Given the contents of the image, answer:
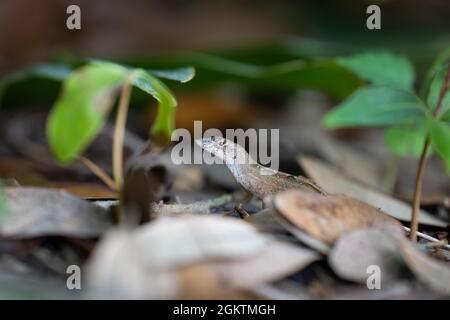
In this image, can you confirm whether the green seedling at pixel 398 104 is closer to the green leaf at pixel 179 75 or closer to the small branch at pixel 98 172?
the green leaf at pixel 179 75

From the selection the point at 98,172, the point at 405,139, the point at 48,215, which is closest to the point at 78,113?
the point at 48,215

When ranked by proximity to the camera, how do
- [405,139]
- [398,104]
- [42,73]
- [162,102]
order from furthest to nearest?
[42,73] → [405,139] → [398,104] → [162,102]

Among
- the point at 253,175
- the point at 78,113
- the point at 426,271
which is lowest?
the point at 426,271

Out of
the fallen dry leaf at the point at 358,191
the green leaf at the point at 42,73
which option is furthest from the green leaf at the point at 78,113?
the green leaf at the point at 42,73

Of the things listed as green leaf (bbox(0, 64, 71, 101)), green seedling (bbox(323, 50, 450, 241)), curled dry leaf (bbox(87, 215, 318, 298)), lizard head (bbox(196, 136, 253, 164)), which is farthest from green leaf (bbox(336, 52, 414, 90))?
green leaf (bbox(0, 64, 71, 101))

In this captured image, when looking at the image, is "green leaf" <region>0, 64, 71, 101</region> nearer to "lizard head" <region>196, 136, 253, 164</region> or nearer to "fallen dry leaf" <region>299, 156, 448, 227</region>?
"lizard head" <region>196, 136, 253, 164</region>

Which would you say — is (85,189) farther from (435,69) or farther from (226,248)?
(435,69)
